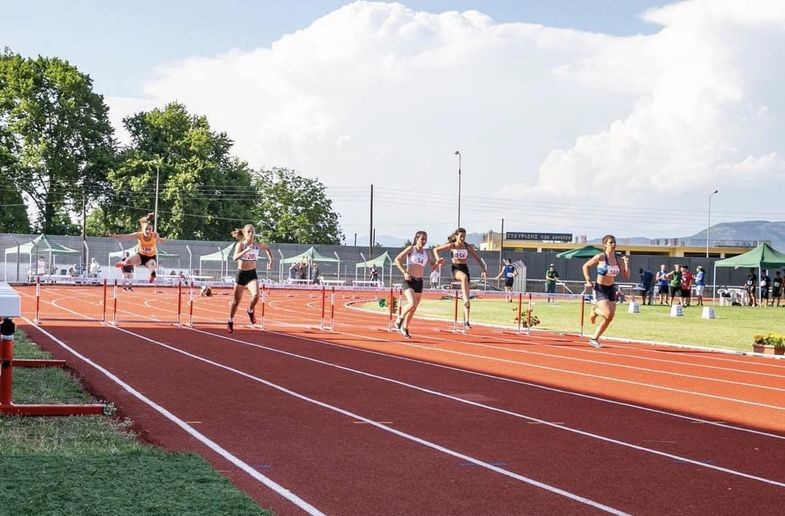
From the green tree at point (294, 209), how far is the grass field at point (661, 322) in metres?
47.8

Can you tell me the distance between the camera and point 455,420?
29.9ft

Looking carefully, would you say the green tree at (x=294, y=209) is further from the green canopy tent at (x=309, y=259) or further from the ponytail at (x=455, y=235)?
the ponytail at (x=455, y=235)

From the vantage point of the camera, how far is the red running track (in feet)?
20.3

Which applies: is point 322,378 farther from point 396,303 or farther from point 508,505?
point 396,303

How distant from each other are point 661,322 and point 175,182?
46026 mm

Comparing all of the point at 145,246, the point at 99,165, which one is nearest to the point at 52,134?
the point at 99,165

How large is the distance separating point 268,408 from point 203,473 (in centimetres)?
332

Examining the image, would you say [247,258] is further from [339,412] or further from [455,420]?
[455,420]

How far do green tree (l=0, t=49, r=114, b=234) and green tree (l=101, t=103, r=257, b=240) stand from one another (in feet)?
6.46

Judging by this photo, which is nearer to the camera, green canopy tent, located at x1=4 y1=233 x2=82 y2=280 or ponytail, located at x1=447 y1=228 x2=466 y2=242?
ponytail, located at x1=447 y1=228 x2=466 y2=242

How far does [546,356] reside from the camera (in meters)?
16.3

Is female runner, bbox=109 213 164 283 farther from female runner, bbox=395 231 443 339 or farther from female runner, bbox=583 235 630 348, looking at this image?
female runner, bbox=583 235 630 348

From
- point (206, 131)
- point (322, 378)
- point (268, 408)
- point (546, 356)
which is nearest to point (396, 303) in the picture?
point (546, 356)

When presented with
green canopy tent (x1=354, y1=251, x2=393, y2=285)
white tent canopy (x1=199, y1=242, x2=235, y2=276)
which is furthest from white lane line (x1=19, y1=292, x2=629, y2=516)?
green canopy tent (x1=354, y1=251, x2=393, y2=285)
